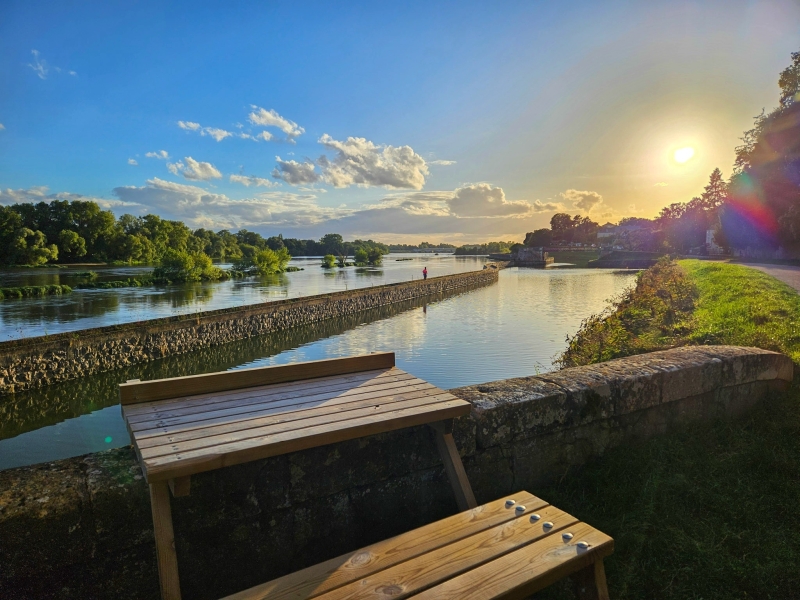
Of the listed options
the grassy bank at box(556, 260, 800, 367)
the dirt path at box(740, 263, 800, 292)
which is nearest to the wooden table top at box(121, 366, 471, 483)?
the grassy bank at box(556, 260, 800, 367)

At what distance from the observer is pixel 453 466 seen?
7.89ft

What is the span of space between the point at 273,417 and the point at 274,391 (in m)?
0.40

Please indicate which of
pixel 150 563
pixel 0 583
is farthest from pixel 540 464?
pixel 0 583

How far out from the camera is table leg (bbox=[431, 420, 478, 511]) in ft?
7.63

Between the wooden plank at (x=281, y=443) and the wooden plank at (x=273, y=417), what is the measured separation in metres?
0.12

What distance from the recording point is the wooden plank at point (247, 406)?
1.95 metres

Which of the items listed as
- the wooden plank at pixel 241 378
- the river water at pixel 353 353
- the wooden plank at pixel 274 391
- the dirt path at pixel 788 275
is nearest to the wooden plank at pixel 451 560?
the wooden plank at pixel 274 391

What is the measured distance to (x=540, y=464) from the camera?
3.05m

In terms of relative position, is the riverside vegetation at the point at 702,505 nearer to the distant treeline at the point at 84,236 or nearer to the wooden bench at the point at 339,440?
the wooden bench at the point at 339,440

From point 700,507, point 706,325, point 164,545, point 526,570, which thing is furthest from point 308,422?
point 706,325

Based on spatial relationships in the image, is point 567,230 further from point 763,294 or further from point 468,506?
point 468,506

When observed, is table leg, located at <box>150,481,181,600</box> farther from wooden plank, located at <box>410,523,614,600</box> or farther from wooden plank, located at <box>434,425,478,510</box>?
wooden plank, located at <box>434,425,478,510</box>

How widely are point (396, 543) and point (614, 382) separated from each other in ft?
7.38

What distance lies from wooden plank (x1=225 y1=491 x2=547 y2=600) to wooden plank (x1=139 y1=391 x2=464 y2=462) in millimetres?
468
